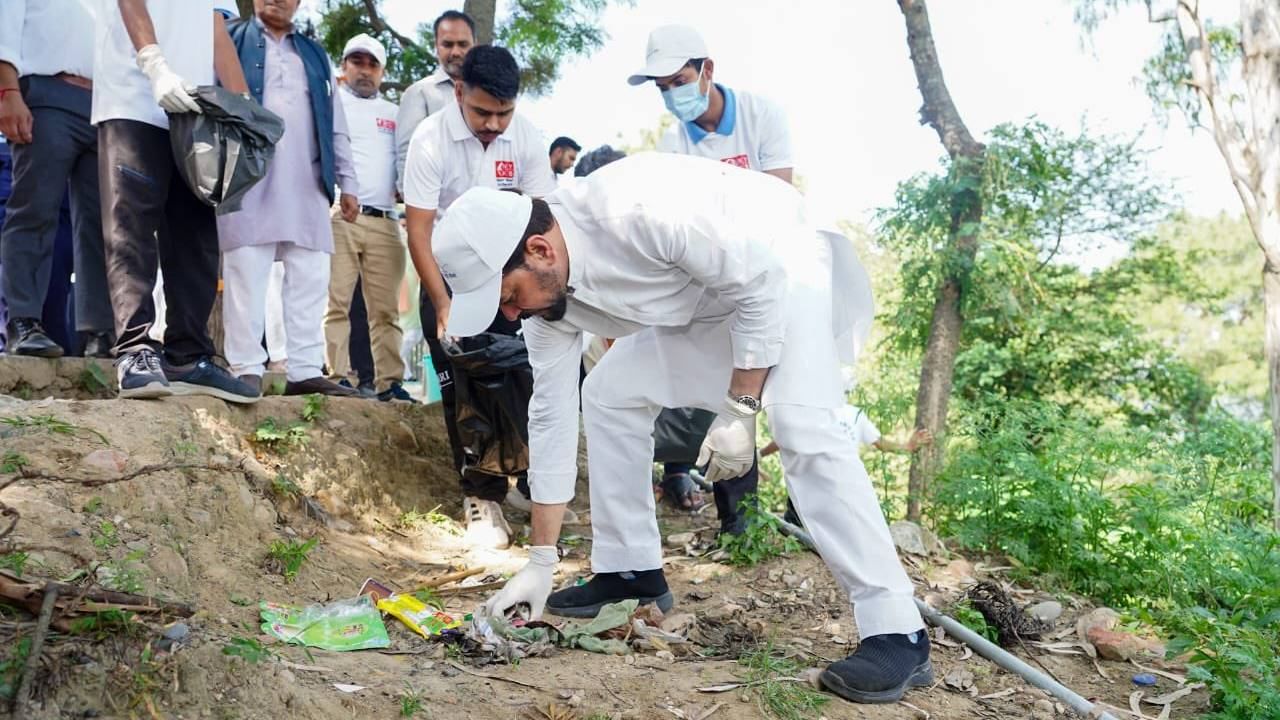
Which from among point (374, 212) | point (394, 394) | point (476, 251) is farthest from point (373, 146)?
point (476, 251)

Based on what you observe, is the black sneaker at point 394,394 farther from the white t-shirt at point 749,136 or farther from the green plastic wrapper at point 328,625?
the green plastic wrapper at point 328,625

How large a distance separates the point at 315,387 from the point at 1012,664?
3.13 metres

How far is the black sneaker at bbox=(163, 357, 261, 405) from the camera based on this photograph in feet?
12.4

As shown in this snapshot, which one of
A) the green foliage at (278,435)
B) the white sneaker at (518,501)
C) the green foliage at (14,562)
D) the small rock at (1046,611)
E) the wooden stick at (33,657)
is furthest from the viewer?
the white sneaker at (518,501)

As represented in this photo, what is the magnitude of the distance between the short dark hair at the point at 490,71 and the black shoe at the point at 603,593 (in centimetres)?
210

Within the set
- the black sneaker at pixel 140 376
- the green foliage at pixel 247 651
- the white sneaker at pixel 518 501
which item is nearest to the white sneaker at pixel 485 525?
the white sneaker at pixel 518 501

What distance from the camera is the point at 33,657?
1.96 m

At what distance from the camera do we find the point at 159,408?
3572 mm

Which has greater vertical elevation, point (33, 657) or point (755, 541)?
point (33, 657)

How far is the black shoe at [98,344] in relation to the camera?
13.5ft

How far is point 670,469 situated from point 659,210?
9.26ft

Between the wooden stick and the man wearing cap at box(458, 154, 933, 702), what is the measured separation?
114cm

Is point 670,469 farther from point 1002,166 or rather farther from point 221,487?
point 1002,166

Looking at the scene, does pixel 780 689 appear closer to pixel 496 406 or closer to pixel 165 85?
pixel 496 406
